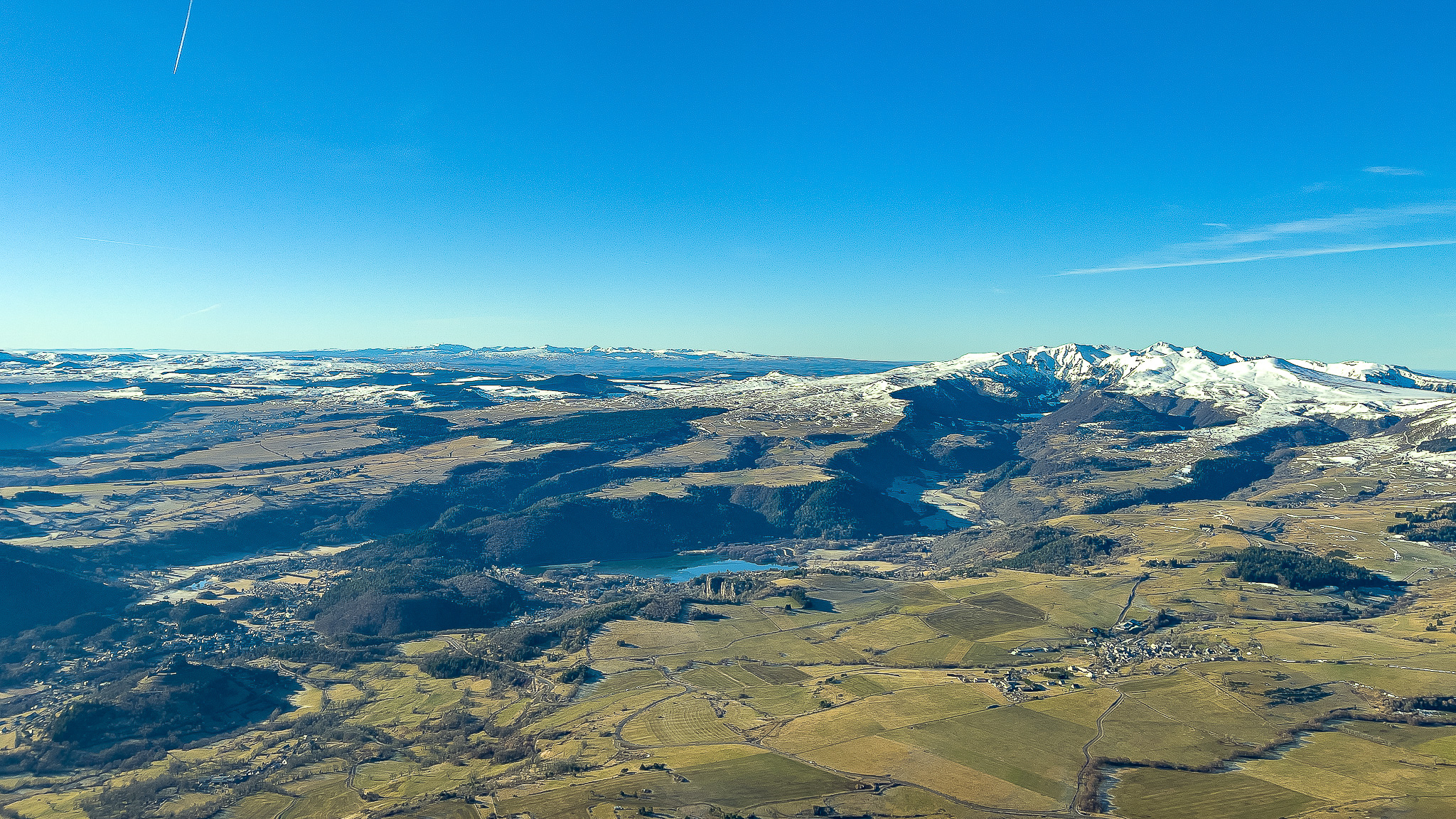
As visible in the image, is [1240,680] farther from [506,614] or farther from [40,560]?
[40,560]

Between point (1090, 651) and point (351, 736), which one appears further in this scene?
point (1090, 651)

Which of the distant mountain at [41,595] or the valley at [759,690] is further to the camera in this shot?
the distant mountain at [41,595]

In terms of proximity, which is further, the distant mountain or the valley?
the distant mountain

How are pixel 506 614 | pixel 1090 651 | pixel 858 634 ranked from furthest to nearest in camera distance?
pixel 506 614 → pixel 858 634 → pixel 1090 651

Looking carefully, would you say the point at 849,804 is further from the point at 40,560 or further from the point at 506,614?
the point at 40,560

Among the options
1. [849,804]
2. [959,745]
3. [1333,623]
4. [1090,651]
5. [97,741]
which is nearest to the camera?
[849,804]

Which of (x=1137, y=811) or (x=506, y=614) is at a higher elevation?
(x=1137, y=811)

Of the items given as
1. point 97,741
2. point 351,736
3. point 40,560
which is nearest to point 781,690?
point 351,736

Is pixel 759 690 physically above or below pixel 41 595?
above

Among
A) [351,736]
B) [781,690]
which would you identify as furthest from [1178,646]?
[351,736]

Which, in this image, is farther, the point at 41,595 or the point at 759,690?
the point at 41,595
